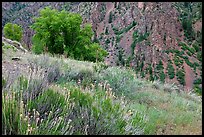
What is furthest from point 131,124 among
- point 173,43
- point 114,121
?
point 173,43

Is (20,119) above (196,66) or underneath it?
above

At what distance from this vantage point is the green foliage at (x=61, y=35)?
21750 mm

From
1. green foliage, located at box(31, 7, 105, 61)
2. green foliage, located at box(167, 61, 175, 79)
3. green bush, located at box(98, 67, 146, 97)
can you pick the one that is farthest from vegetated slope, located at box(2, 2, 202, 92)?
green bush, located at box(98, 67, 146, 97)

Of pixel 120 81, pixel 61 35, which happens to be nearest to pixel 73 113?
pixel 120 81

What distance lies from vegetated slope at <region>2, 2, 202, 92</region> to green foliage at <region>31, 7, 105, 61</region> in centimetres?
1549

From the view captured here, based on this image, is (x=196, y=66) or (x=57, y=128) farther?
(x=196, y=66)

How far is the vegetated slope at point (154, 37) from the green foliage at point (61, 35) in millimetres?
15486

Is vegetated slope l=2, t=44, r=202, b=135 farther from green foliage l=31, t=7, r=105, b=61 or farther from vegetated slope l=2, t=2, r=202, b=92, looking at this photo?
vegetated slope l=2, t=2, r=202, b=92

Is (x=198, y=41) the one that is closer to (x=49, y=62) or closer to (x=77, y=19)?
(x=77, y=19)

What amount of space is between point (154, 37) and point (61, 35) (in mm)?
23517

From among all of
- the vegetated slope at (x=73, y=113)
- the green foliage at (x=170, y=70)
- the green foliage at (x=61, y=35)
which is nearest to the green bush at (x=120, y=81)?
the vegetated slope at (x=73, y=113)

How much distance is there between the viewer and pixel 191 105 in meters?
7.00

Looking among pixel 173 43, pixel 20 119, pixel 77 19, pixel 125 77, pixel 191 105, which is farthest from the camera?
pixel 173 43

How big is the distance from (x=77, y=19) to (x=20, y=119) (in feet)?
67.5
